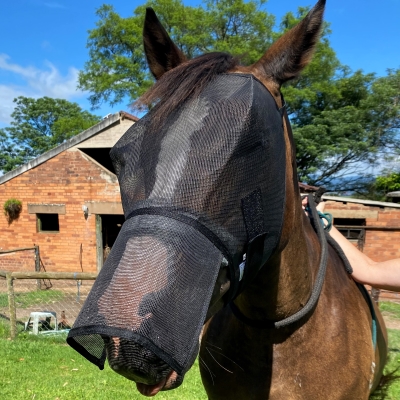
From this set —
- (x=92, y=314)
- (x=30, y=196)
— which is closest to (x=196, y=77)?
(x=92, y=314)

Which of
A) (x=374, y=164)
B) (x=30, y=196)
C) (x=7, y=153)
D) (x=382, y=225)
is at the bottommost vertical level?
(x=382, y=225)

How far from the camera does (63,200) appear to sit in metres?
12.5

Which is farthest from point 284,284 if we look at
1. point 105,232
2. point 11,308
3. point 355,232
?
point 105,232

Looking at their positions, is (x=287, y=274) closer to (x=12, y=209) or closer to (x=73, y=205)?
(x=73, y=205)

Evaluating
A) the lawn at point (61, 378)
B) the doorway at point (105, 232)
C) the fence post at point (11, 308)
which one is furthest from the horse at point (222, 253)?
the doorway at point (105, 232)

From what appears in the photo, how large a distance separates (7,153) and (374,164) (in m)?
35.3

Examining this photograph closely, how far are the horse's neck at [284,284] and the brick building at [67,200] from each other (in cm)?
1052

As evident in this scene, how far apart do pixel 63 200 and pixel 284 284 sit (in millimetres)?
11954

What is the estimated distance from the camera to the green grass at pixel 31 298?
9898 millimetres

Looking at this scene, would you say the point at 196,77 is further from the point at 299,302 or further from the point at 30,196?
the point at 30,196

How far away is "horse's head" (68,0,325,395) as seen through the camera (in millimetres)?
951

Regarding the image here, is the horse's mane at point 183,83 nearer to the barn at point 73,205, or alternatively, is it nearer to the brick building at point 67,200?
the barn at point 73,205

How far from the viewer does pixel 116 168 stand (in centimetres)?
137

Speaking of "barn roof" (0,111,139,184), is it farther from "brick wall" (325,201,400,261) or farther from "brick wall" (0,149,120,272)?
"brick wall" (325,201,400,261)
